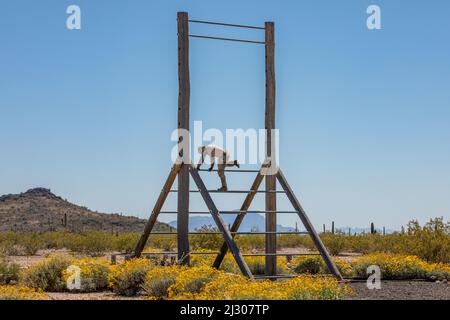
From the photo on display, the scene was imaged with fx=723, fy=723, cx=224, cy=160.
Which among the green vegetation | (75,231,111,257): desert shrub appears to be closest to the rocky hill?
the green vegetation

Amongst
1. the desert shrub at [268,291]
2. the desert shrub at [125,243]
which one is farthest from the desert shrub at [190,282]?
the desert shrub at [125,243]

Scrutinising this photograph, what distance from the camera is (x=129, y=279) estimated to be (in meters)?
13.3

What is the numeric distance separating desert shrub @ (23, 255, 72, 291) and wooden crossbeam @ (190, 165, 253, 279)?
324 centimetres

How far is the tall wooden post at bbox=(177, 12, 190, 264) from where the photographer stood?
14211mm

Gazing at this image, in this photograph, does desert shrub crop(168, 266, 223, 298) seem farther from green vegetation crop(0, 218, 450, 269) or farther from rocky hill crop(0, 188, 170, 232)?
rocky hill crop(0, 188, 170, 232)

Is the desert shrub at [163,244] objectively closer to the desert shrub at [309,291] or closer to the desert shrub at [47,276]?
the desert shrub at [47,276]

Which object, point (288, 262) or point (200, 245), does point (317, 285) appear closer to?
point (288, 262)

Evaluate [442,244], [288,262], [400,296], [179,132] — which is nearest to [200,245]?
[288,262]

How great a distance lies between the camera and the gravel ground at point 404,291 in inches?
464

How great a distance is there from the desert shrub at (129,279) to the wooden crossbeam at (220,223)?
1626 millimetres

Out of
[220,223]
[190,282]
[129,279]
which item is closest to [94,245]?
[129,279]

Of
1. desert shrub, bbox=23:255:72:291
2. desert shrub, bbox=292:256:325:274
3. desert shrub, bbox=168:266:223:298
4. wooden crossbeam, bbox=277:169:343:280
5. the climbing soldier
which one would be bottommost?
desert shrub, bbox=292:256:325:274
